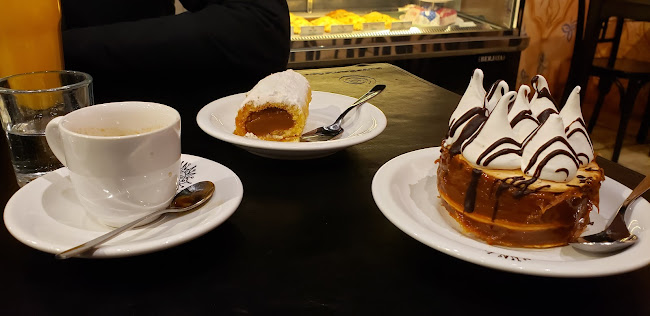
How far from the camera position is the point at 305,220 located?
0.85m

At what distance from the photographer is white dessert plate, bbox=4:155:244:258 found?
2.22 ft

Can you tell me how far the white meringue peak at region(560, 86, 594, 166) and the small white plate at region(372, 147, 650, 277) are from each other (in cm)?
9

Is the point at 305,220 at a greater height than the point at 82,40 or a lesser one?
lesser

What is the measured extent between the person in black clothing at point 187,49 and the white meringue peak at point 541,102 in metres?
0.87

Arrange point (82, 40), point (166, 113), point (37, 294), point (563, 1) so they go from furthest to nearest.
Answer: point (563, 1)
point (82, 40)
point (166, 113)
point (37, 294)

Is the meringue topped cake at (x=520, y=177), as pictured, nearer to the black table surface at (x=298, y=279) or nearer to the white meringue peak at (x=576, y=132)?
the white meringue peak at (x=576, y=132)

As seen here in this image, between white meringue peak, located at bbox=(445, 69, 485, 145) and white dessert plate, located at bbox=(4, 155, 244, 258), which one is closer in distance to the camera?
white dessert plate, located at bbox=(4, 155, 244, 258)

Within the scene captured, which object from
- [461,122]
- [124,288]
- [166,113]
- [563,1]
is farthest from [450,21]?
[124,288]

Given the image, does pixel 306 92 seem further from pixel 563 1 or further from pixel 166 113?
pixel 563 1

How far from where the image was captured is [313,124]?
133 centimetres

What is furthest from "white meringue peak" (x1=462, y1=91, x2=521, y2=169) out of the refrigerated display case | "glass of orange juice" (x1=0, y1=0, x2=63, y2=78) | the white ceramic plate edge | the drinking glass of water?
the refrigerated display case

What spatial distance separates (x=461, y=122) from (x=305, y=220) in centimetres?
33

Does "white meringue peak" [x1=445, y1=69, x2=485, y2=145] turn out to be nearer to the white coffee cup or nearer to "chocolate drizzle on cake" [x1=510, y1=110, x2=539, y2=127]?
"chocolate drizzle on cake" [x1=510, y1=110, x2=539, y2=127]

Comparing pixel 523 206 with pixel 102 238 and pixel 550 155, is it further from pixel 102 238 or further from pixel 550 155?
pixel 102 238
